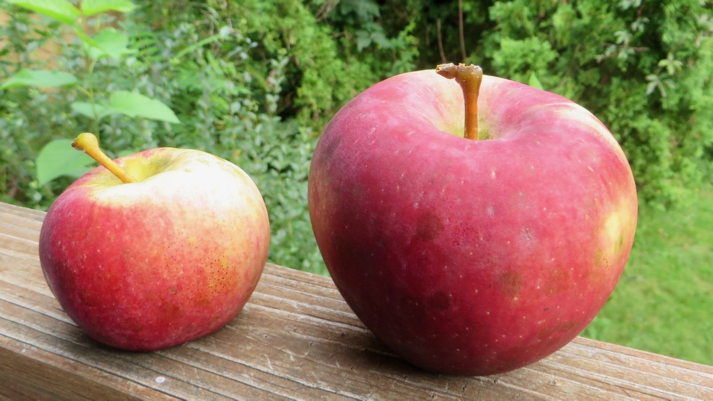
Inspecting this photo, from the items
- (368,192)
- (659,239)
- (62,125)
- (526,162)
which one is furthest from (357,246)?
(659,239)

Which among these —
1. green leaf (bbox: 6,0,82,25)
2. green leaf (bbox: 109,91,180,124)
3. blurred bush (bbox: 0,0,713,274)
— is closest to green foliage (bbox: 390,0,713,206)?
blurred bush (bbox: 0,0,713,274)

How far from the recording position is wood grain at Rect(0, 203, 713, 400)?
700 mm

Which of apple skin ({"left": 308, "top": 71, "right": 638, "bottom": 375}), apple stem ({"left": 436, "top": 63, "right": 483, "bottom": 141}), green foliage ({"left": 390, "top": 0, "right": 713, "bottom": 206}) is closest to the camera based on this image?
apple skin ({"left": 308, "top": 71, "right": 638, "bottom": 375})

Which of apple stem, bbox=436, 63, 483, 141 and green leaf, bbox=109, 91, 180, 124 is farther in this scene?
green leaf, bbox=109, 91, 180, 124

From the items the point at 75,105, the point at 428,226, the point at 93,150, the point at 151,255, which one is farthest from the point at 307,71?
the point at 428,226

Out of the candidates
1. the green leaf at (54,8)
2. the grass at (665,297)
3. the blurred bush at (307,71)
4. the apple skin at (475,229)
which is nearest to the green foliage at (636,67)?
the blurred bush at (307,71)

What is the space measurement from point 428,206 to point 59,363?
552 mm

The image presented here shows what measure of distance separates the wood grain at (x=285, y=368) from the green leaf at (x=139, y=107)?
429mm

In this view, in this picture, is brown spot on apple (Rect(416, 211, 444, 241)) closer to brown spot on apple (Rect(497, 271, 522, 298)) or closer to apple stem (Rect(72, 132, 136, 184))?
brown spot on apple (Rect(497, 271, 522, 298))

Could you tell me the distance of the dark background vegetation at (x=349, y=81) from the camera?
5.89ft

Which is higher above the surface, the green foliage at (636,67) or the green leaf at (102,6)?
the green leaf at (102,6)

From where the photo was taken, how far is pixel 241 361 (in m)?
0.75

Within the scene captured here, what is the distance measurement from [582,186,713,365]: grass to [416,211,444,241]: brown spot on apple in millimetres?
1921

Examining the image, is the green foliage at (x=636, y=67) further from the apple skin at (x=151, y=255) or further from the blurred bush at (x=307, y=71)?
the apple skin at (x=151, y=255)
